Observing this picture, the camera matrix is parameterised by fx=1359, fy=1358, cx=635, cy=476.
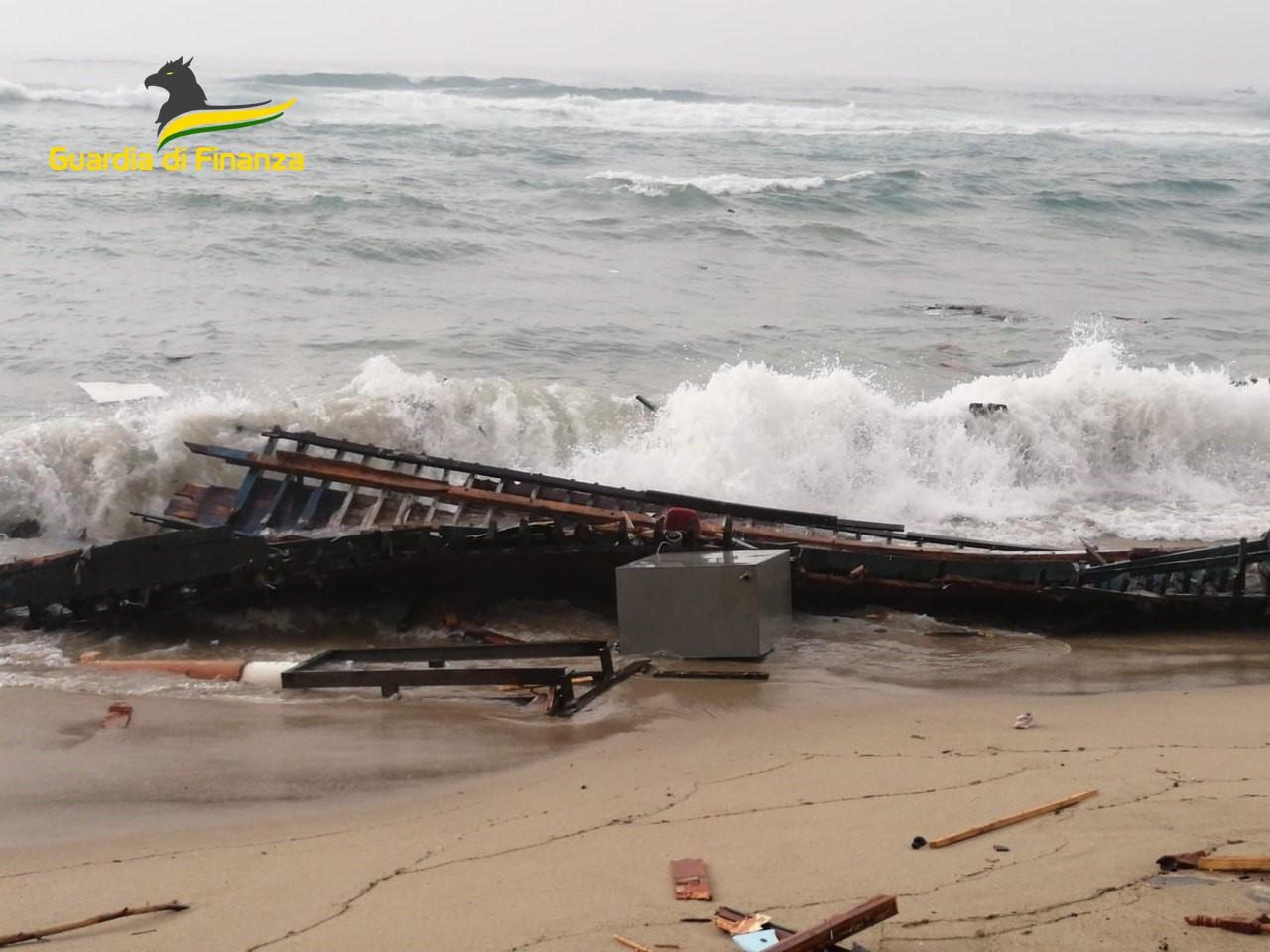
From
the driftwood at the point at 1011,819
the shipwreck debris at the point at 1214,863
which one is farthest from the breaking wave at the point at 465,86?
the shipwreck debris at the point at 1214,863

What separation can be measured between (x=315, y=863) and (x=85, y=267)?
18.1 metres

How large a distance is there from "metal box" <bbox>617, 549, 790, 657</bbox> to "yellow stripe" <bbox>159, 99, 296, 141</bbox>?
2984 cm

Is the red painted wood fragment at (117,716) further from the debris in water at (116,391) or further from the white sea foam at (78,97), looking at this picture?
the white sea foam at (78,97)

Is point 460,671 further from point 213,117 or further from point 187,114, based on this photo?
point 213,117

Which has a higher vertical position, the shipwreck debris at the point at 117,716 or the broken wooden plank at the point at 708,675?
the broken wooden plank at the point at 708,675

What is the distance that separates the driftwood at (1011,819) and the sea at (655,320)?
7.40 m

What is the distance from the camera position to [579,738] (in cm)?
681

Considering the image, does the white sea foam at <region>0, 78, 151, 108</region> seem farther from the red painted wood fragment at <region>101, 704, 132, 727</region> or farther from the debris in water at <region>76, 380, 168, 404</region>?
the red painted wood fragment at <region>101, 704, 132, 727</region>

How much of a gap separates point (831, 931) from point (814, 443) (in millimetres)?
10055

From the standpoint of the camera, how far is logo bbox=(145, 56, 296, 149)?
34.6 metres

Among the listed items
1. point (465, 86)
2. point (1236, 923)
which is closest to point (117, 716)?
point (1236, 923)

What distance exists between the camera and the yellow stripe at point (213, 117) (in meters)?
35.7

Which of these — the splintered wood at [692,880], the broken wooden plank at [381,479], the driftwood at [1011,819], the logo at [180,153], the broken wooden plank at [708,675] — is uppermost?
the logo at [180,153]

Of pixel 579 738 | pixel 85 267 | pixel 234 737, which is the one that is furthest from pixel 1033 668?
pixel 85 267
